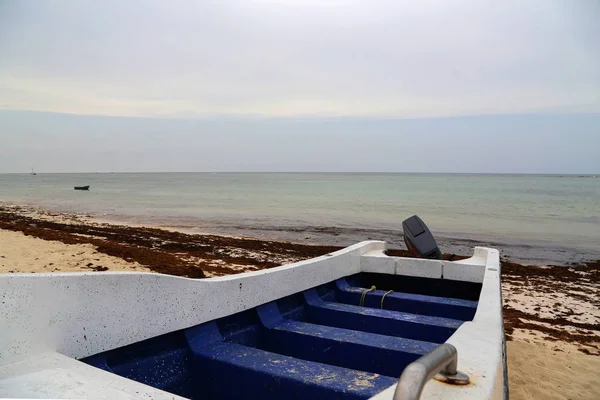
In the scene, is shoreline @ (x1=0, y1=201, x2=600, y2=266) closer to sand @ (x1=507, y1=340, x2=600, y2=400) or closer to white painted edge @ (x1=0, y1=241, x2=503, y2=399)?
sand @ (x1=507, y1=340, x2=600, y2=400)

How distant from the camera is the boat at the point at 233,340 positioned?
1560mm

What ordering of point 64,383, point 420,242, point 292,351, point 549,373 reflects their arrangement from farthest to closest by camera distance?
point 420,242
point 549,373
point 292,351
point 64,383

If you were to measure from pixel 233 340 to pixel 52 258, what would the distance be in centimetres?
897

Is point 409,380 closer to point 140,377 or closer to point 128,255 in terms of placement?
point 140,377

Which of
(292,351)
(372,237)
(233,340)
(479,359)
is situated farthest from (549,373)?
(372,237)

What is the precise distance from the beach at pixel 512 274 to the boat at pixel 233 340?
8.43 ft

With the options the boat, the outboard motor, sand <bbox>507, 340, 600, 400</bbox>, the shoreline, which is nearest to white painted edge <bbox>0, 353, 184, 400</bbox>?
the boat

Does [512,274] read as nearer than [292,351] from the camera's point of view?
No

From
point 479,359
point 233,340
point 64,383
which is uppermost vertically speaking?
point 479,359

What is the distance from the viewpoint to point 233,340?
116 inches

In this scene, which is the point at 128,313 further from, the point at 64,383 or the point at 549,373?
the point at 549,373

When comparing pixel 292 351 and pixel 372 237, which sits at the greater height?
pixel 292 351

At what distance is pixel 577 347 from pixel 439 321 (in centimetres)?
454

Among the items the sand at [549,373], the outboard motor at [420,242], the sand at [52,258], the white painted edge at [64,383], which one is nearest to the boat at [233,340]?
the white painted edge at [64,383]
